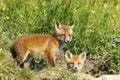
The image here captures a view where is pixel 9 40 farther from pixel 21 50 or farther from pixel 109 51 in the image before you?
pixel 109 51

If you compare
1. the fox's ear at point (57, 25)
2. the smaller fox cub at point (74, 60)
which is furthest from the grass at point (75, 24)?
the smaller fox cub at point (74, 60)

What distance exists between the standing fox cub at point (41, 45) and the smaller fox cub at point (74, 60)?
30 centimetres

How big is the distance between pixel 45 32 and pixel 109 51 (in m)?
1.69

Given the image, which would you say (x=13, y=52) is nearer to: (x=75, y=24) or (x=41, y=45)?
(x=41, y=45)

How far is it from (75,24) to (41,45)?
1528 millimetres

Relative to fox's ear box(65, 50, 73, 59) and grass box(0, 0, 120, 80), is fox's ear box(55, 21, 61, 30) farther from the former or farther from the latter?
fox's ear box(65, 50, 73, 59)

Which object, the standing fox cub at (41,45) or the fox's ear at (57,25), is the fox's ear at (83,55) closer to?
the standing fox cub at (41,45)

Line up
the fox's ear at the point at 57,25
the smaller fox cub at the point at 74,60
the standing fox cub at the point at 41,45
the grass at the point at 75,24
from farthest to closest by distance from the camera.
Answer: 1. the grass at the point at 75,24
2. the fox's ear at the point at 57,25
3. the smaller fox cub at the point at 74,60
4. the standing fox cub at the point at 41,45

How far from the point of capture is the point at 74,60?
436 inches

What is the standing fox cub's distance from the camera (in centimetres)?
1019

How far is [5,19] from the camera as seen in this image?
11.5 meters

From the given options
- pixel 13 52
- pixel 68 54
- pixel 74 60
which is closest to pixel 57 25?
pixel 68 54

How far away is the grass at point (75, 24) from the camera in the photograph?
1154cm

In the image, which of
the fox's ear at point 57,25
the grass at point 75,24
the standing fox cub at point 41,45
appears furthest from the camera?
the grass at point 75,24
